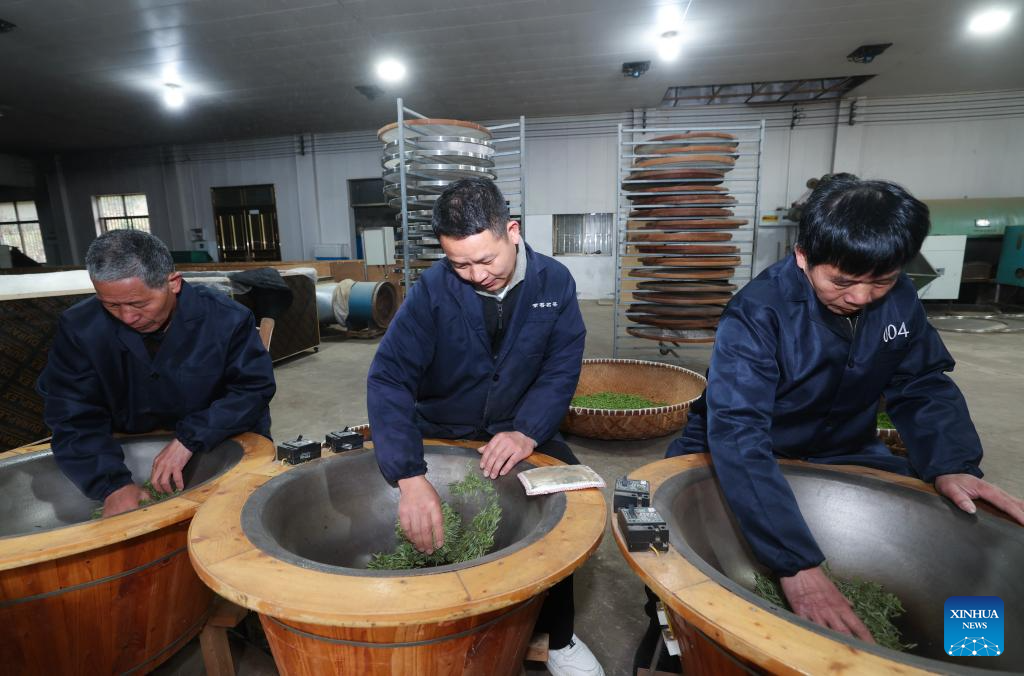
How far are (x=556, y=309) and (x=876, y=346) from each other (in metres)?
0.91

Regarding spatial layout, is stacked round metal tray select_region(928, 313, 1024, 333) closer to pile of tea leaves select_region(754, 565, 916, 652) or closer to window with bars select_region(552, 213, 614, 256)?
window with bars select_region(552, 213, 614, 256)

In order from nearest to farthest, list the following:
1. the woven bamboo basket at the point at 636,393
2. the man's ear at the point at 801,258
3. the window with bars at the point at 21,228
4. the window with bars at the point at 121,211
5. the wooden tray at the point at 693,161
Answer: the man's ear at the point at 801,258 < the woven bamboo basket at the point at 636,393 < the wooden tray at the point at 693,161 < the window with bars at the point at 121,211 < the window with bars at the point at 21,228

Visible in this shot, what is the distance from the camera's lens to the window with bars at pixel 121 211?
12.6 m

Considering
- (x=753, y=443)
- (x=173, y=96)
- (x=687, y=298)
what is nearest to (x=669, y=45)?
(x=687, y=298)

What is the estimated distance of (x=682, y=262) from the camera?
3.79 meters

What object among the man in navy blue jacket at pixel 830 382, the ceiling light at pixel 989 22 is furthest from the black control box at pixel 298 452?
the ceiling light at pixel 989 22

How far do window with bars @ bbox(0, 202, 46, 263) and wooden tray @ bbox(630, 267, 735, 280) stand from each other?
16.8 meters

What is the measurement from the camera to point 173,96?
8086 millimetres

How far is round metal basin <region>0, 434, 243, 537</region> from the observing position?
5.03ft

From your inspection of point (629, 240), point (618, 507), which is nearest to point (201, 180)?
point (629, 240)

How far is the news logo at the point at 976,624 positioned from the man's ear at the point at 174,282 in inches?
85.9

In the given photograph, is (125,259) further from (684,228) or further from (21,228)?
(21,228)

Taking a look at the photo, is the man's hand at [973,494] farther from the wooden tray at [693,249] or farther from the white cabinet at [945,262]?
the white cabinet at [945,262]

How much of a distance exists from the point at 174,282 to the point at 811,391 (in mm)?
2012
